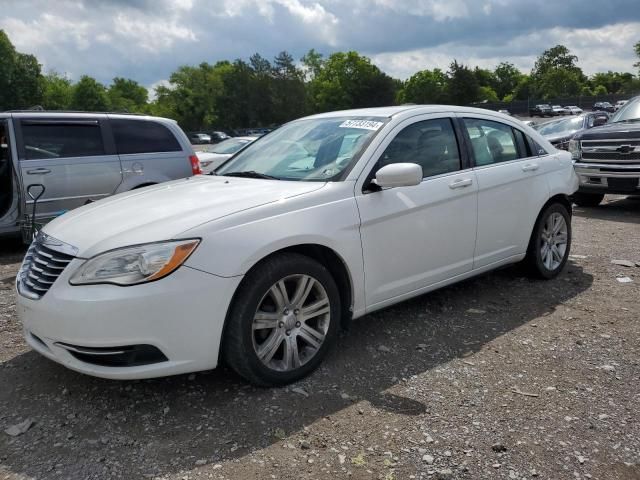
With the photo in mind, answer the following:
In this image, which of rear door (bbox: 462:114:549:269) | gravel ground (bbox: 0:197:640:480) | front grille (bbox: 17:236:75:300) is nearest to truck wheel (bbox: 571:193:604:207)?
rear door (bbox: 462:114:549:269)

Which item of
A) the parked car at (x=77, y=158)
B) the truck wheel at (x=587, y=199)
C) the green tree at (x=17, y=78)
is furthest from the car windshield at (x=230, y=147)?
the green tree at (x=17, y=78)

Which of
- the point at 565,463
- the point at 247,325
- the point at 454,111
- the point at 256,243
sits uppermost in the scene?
the point at 454,111

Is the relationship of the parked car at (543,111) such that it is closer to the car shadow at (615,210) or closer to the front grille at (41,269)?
the car shadow at (615,210)

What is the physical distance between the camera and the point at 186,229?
3105 millimetres

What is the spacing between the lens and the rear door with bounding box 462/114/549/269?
15.3ft

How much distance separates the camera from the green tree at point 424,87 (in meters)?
98.2

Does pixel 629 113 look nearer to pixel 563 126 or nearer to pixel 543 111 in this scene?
pixel 563 126

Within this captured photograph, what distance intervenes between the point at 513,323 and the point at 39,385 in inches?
131

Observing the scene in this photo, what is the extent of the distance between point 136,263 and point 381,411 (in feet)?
5.01

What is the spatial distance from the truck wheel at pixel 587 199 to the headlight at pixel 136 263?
8.97 meters

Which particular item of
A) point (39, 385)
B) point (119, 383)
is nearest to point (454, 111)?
point (119, 383)

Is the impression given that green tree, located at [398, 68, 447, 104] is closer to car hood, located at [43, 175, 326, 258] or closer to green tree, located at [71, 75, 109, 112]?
green tree, located at [71, 75, 109, 112]

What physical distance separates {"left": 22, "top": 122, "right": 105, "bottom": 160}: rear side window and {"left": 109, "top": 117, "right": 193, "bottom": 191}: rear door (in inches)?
10.8

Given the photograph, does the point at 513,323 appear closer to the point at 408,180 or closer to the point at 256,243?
the point at 408,180
